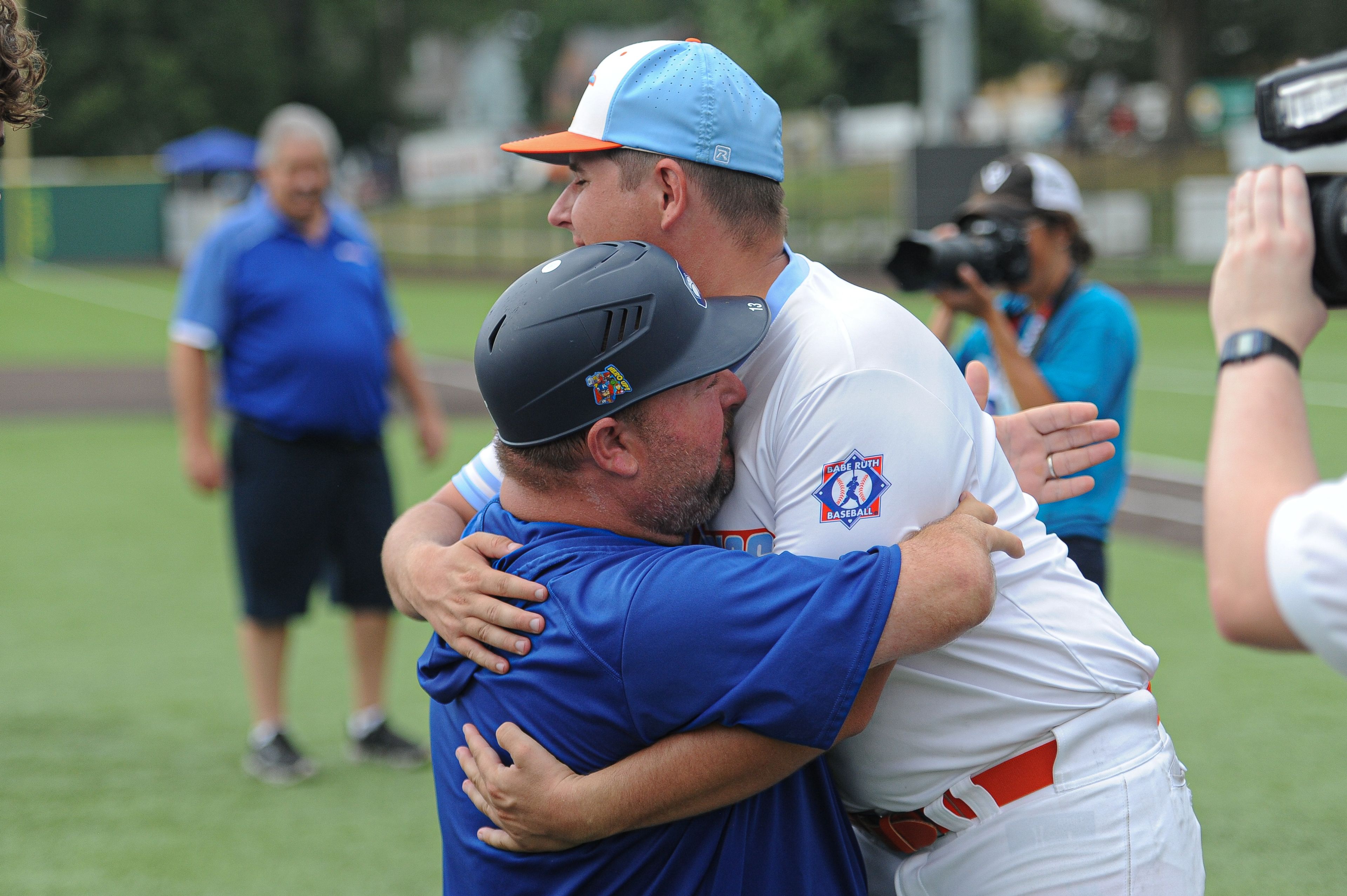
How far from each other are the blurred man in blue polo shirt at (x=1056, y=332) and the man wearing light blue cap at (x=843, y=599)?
203 cm

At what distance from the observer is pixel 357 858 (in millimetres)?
4578

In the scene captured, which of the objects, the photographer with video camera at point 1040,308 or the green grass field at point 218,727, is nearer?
the photographer with video camera at point 1040,308

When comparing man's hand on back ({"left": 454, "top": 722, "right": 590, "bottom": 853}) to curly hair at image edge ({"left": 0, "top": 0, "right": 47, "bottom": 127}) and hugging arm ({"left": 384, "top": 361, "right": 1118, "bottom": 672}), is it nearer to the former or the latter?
hugging arm ({"left": 384, "top": 361, "right": 1118, "bottom": 672})

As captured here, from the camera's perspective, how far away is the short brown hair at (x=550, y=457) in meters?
1.93

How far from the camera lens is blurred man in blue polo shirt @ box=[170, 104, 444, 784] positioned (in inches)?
216

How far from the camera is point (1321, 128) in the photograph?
5.13 feet

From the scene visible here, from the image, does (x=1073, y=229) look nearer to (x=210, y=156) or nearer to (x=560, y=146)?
(x=560, y=146)

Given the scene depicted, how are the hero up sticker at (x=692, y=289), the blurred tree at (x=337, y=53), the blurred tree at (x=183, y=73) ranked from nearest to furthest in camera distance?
the hero up sticker at (x=692, y=289) → the blurred tree at (x=337, y=53) → the blurred tree at (x=183, y=73)

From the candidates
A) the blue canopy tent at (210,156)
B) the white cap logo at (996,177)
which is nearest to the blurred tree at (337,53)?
the blue canopy tent at (210,156)

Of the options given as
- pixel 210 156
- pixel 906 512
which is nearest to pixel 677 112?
pixel 906 512

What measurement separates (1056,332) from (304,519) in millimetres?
3123

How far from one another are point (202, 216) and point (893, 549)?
41967mm

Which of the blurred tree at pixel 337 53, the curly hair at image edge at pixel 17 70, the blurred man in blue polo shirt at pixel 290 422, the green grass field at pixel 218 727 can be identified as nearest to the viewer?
the curly hair at image edge at pixel 17 70

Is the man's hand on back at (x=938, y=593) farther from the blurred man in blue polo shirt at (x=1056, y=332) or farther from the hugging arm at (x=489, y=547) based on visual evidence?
the blurred man in blue polo shirt at (x=1056, y=332)
